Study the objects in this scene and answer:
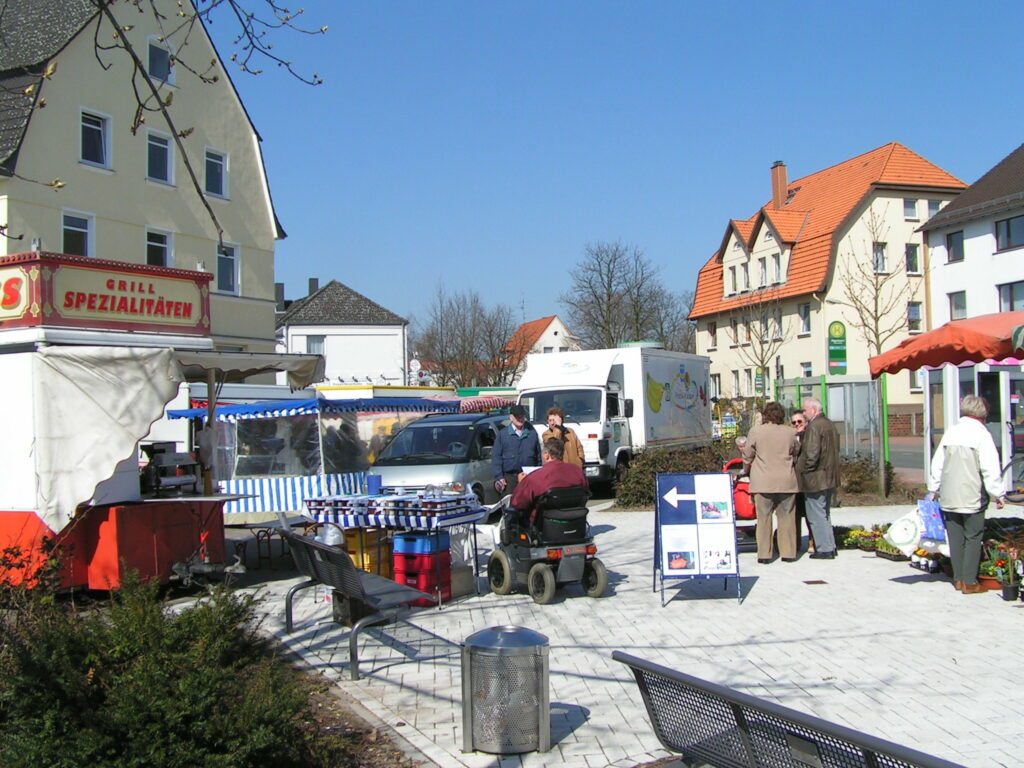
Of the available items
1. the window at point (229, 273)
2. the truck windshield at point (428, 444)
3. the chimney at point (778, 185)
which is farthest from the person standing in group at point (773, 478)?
the chimney at point (778, 185)

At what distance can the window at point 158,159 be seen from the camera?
27.7m

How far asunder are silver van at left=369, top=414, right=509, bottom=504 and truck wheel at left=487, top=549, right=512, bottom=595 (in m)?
6.38

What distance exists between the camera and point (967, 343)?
11641mm

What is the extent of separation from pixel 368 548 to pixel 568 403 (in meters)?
10.7

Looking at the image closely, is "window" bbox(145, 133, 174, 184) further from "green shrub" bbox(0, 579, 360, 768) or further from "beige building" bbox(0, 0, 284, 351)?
"green shrub" bbox(0, 579, 360, 768)

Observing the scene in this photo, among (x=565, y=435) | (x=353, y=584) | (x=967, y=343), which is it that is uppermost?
(x=967, y=343)

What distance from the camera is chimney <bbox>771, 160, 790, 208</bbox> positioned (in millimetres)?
56469

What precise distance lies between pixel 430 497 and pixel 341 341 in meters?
54.0

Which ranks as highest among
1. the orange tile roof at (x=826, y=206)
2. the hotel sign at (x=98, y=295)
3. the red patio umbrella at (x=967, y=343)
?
the orange tile roof at (x=826, y=206)

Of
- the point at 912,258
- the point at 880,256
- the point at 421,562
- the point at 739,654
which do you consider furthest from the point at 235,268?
the point at 912,258

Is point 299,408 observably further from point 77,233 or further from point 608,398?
point 77,233

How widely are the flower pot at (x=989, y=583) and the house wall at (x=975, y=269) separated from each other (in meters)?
30.9

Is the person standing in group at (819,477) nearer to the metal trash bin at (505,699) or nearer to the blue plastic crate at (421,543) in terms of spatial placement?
the blue plastic crate at (421,543)

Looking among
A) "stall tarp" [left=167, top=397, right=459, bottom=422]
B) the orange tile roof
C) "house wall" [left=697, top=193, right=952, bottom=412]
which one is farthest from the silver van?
the orange tile roof
